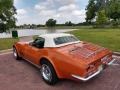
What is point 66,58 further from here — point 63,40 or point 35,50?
point 35,50

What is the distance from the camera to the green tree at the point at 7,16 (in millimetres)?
36772

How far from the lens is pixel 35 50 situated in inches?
236

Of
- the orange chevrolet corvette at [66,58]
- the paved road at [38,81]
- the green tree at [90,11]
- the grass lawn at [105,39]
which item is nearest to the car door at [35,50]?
the orange chevrolet corvette at [66,58]

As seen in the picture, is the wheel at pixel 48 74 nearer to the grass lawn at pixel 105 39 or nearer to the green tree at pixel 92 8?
the grass lawn at pixel 105 39

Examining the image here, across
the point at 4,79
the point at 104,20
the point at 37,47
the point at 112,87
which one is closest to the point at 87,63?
the point at 112,87

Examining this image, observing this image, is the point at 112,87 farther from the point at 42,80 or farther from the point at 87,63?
the point at 42,80

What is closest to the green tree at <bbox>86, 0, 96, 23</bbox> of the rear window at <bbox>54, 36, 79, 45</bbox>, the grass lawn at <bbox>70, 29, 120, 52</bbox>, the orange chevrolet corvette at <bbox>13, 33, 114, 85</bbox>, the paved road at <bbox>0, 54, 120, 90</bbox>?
the grass lawn at <bbox>70, 29, 120, 52</bbox>

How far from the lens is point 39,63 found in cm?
572

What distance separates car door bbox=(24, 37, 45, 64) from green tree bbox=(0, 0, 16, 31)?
32472 millimetres

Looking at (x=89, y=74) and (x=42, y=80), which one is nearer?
(x=89, y=74)

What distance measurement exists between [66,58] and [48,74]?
0.98 metres

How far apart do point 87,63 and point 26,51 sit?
10.0 ft

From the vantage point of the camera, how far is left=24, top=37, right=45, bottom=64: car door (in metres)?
5.72

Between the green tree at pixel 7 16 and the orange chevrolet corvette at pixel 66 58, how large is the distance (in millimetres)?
32920
